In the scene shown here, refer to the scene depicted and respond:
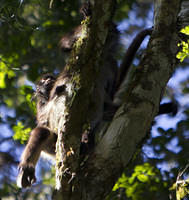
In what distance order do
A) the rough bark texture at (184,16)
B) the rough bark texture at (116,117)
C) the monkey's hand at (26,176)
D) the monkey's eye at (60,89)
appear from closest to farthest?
1. the rough bark texture at (116,117)
2. the monkey's hand at (26,176)
3. the monkey's eye at (60,89)
4. the rough bark texture at (184,16)

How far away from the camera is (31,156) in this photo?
3637 millimetres

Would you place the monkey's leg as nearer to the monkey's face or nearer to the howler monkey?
the howler monkey

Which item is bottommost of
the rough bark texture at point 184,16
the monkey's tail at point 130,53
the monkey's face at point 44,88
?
the monkey's face at point 44,88

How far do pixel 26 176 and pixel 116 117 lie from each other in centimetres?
120

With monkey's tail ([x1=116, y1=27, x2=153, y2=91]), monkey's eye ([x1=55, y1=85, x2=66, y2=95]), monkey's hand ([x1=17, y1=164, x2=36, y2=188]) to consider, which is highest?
monkey's tail ([x1=116, y1=27, x2=153, y2=91])

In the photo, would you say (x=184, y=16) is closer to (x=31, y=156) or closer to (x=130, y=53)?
(x=130, y=53)

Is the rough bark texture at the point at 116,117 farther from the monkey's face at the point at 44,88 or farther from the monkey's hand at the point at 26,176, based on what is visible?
the monkey's face at the point at 44,88

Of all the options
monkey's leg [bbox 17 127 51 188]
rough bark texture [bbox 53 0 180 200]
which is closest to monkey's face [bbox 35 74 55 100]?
monkey's leg [bbox 17 127 51 188]

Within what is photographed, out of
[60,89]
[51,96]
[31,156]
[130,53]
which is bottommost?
[31,156]

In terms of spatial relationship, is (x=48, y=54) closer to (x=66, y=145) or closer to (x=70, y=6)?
(x=70, y=6)

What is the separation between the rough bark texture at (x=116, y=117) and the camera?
287 cm

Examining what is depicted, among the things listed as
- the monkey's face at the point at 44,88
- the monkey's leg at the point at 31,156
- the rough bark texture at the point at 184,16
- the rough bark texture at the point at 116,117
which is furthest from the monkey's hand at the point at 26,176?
the rough bark texture at the point at 184,16

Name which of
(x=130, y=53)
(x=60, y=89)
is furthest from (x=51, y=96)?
(x=130, y=53)

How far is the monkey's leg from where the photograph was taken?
344 cm
